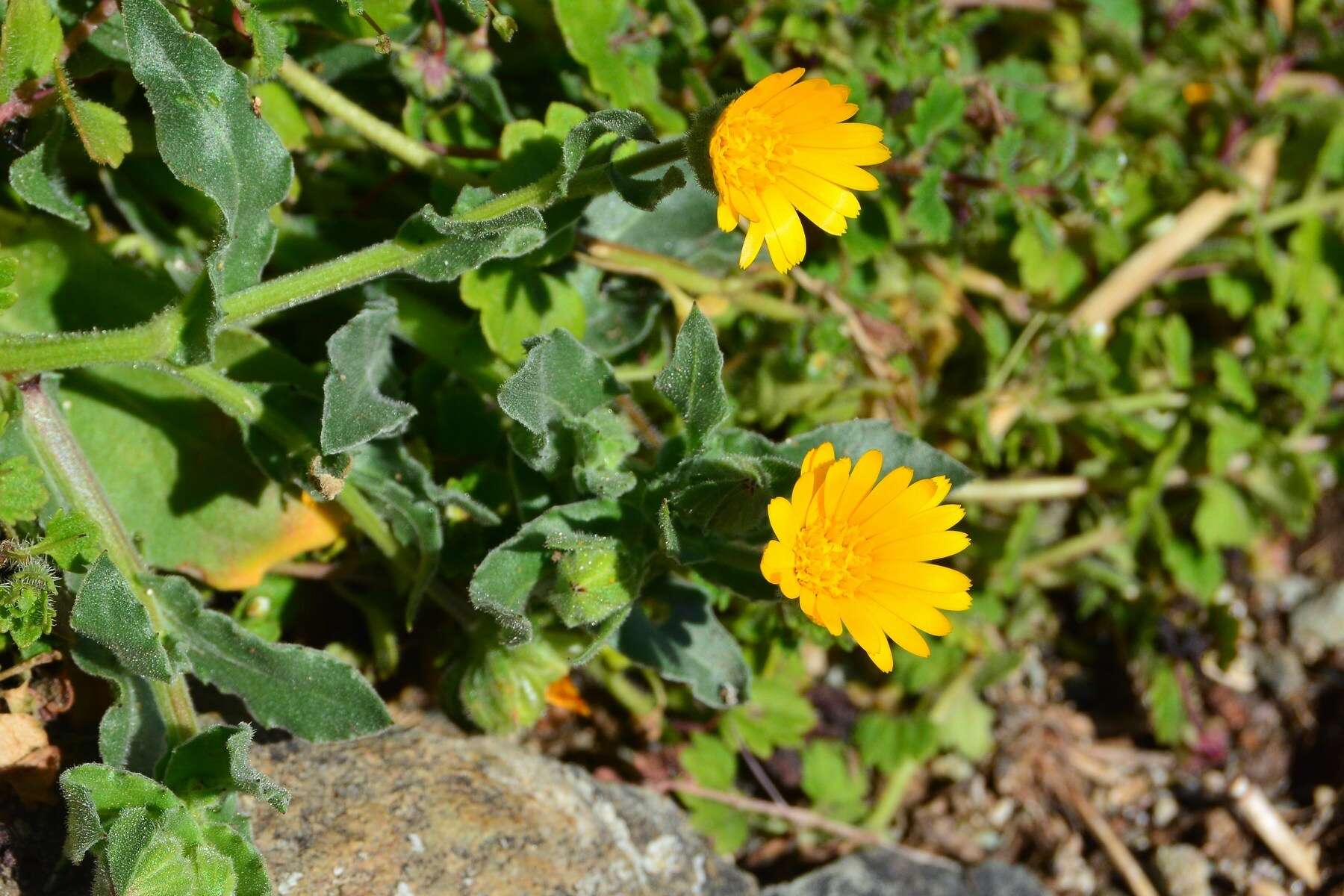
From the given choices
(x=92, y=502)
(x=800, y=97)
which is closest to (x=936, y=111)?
(x=800, y=97)

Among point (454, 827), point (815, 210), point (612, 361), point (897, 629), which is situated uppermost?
point (815, 210)

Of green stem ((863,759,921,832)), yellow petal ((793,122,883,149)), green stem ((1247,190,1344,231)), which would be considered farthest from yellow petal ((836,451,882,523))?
green stem ((1247,190,1344,231))

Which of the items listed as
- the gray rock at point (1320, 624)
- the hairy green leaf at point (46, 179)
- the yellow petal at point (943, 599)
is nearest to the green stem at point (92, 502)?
the hairy green leaf at point (46, 179)

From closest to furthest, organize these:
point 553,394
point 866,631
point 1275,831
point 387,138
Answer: point 866,631 → point 553,394 → point 387,138 → point 1275,831

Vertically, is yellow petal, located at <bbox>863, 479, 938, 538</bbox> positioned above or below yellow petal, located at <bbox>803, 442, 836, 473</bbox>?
below

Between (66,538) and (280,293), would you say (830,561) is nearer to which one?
(280,293)

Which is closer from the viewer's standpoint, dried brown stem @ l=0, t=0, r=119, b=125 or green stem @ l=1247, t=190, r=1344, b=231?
dried brown stem @ l=0, t=0, r=119, b=125

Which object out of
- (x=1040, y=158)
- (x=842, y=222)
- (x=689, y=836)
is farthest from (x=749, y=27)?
(x=689, y=836)

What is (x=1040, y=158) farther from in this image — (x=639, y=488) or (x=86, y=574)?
(x=86, y=574)

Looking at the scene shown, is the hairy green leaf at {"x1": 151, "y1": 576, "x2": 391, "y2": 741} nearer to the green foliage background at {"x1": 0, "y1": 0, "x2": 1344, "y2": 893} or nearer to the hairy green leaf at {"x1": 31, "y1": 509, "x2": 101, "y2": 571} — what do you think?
the green foliage background at {"x1": 0, "y1": 0, "x2": 1344, "y2": 893}
